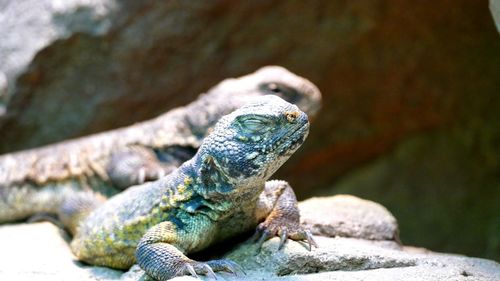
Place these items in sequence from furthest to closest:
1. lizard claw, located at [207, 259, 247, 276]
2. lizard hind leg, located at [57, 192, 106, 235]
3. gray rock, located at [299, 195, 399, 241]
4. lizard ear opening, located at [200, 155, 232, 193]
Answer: lizard hind leg, located at [57, 192, 106, 235] < gray rock, located at [299, 195, 399, 241] < lizard ear opening, located at [200, 155, 232, 193] < lizard claw, located at [207, 259, 247, 276]

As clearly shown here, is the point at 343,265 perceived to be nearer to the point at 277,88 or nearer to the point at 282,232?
the point at 282,232

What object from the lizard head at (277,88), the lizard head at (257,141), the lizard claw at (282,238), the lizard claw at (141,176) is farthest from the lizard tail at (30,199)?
the lizard head at (257,141)

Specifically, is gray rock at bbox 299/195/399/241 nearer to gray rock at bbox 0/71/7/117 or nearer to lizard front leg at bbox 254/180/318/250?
lizard front leg at bbox 254/180/318/250

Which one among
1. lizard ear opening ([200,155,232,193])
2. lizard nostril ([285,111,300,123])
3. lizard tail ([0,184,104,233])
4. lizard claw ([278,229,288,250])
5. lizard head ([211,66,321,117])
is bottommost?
lizard tail ([0,184,104,233])

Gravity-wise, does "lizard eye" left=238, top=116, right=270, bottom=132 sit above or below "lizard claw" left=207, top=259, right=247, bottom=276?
above

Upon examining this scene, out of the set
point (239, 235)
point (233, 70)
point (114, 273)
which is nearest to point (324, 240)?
point (239, 235)

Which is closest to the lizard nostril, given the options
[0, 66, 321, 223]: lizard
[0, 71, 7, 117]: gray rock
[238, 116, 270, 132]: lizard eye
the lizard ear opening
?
[238, 116, 270, 132]: lizard eye

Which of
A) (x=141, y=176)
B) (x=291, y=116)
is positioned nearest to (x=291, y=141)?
(x=291, y=116)

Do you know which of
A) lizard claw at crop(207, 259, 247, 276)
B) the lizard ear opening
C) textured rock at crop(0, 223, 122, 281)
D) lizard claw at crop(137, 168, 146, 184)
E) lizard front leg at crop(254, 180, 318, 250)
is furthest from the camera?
lizard claw at crop(137, 168, 146, 184)
